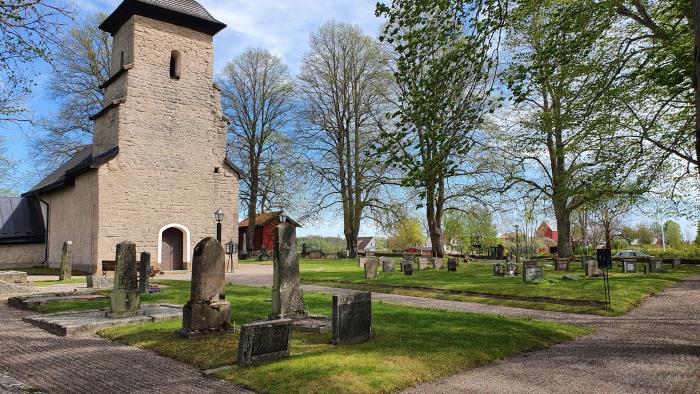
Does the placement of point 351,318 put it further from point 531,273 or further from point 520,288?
point 531,273

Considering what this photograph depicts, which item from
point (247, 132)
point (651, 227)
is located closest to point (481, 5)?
point (247, 132)

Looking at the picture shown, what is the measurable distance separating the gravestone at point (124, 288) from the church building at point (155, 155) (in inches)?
482

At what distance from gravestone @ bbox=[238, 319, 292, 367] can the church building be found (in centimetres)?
1724

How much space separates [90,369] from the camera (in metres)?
6.10

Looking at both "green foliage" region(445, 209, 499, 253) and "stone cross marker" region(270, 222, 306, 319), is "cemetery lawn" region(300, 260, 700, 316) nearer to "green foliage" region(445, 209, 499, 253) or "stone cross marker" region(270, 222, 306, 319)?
"stone cross marker" region(270, 222, 306, 319)

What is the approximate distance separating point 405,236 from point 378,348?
165 ft

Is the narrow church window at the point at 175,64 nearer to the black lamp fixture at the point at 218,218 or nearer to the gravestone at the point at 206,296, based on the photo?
the black lamp fixture at the point at 218,218

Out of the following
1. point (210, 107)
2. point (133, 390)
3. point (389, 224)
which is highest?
point (210, 107)

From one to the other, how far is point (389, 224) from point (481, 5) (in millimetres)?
27325

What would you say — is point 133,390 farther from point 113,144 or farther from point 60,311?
point 113,144

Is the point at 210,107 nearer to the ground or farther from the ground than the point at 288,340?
farther from the ground

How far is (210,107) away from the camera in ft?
82.0

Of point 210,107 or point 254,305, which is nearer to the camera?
point 254,305

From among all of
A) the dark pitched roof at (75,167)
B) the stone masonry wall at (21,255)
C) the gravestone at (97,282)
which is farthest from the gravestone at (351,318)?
the stone masonry wall at (21,255)
